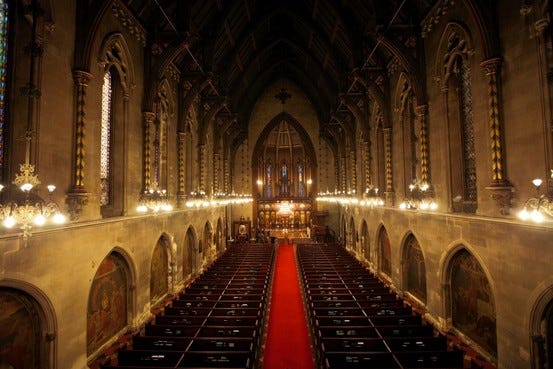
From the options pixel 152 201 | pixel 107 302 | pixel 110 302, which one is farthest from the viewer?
pixel 152 201

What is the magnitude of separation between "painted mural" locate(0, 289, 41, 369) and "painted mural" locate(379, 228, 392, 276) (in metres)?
15.7

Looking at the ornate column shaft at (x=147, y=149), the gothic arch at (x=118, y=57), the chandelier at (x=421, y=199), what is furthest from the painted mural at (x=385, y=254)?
the gothic arch at (x=118, y=57)

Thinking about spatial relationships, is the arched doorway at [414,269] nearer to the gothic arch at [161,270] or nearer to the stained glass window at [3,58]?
the gothic arch at [161,270]

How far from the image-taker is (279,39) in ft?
Result: 93.2

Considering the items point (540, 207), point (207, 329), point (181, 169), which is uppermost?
point (181, 169)

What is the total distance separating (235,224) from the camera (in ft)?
117

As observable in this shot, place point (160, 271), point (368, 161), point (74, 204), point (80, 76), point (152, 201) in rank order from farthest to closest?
point (368, 161)
point (160, 271)
point (152, 201)
point (80, 76)
point (74, 204)

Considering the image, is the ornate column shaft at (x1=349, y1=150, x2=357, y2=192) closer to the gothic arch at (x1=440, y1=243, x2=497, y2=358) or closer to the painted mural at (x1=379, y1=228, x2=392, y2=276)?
the painted mural at (x1=379, y1=228, x2=392, y2=276)

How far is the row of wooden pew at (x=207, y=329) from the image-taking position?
26.2ft

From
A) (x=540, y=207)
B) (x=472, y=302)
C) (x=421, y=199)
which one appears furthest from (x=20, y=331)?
(x=421, y=199)

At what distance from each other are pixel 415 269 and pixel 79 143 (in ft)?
44.8

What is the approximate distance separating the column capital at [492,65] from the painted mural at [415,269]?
25.6ft

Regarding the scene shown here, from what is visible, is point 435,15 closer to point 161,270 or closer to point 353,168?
point 353,168

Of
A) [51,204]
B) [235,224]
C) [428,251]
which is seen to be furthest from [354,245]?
[51,204]
